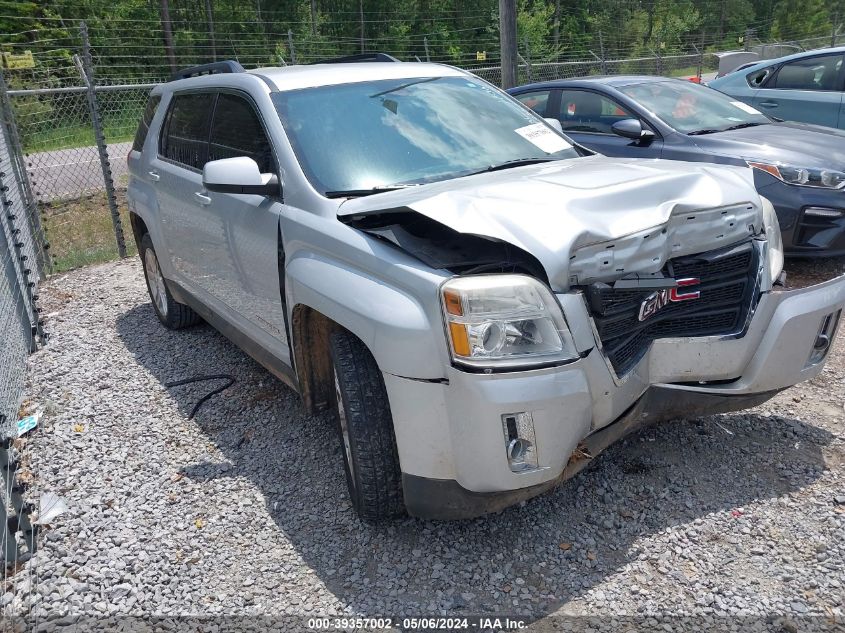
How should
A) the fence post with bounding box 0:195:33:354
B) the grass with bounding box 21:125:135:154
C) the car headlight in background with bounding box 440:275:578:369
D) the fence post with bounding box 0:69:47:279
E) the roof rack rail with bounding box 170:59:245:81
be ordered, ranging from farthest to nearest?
1. the grass with bounding box 21:125:135:154
2. the fence post with bounding box 0:69:47:279
3. the fence post with bounding box 0:195:33:354
4. the roof rack rail with bounding box 170:59:245:81
5. the car headlight in background with bounding box 440:275:578:369

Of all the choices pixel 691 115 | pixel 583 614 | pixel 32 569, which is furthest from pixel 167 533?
pixel 691 115

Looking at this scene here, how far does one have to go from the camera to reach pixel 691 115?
6742mm

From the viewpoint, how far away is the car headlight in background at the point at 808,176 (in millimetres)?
5471

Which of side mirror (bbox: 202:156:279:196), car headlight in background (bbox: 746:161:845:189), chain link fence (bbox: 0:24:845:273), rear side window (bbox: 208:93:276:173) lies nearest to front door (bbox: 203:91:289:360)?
rear side window (bbox: 208:93:276:173)

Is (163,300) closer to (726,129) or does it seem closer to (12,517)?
(12,517)

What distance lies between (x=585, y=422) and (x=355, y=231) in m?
1.16

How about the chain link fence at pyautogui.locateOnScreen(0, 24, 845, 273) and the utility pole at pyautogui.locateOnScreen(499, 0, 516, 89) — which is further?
the utility pole at pyautogui.locateOnScreen(499, 0, 516, 89)

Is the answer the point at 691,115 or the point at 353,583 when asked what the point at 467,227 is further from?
the point at 691,115

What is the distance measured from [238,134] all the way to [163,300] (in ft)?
7.56

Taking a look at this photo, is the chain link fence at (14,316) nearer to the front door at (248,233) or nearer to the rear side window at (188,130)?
the front door at (248,233)

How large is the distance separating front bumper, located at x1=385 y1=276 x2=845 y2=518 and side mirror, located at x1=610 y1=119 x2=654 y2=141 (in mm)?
3657

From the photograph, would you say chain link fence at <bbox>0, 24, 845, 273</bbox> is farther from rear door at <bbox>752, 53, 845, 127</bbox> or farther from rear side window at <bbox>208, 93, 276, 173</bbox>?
rear door at <bbox>752, 53, 845, 127</bbox>

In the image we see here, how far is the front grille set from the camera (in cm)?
267

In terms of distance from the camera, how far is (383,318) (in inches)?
103
